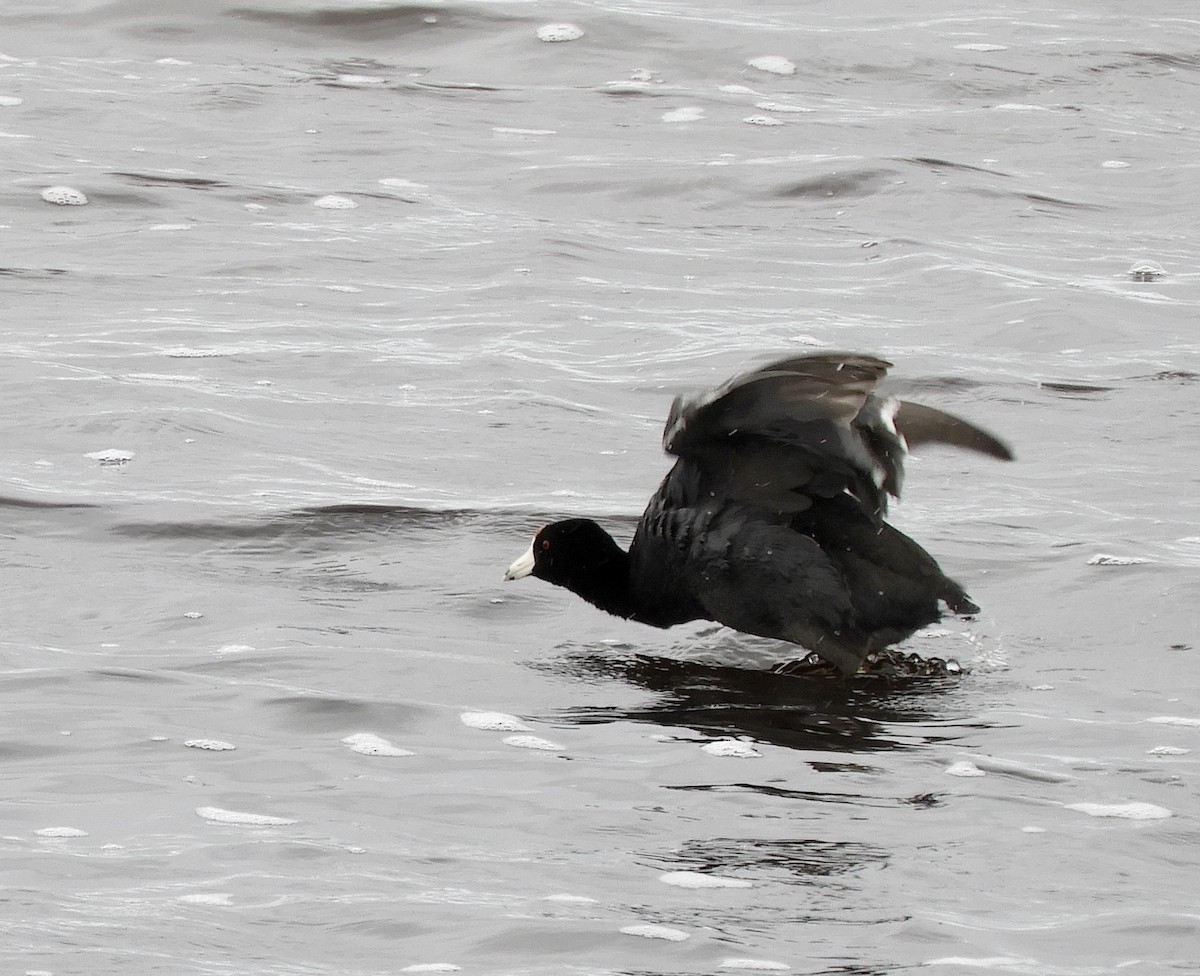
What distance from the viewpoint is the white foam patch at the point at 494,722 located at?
19.9 feet

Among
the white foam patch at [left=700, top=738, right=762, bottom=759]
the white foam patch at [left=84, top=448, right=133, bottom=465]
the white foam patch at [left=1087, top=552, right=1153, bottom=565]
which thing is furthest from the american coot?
the white foam patch at [left=84, top=448, right=133, bottom=465]

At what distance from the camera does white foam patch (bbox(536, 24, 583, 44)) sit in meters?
16.2

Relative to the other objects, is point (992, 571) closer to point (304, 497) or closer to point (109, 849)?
point (304, 497)

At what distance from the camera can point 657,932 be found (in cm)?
450

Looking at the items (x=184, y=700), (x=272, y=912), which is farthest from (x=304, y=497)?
(x=272, y=912)

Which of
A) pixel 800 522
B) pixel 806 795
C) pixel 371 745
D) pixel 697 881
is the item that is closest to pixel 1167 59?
pixel 800 522

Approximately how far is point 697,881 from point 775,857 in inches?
10.4

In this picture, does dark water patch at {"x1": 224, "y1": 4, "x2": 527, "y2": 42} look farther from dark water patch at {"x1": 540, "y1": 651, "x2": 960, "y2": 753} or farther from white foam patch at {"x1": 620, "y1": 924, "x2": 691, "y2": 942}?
white foam patch at {"x1": 620, "y1": 924, "x2": 691, "y2": 942}

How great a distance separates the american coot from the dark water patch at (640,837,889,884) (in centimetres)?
164

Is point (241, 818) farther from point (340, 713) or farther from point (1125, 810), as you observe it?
point (1125, 810)

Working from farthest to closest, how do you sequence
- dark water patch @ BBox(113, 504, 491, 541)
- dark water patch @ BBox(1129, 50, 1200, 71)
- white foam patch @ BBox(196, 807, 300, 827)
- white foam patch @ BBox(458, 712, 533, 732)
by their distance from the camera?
dark water patch @ BBox(1129, 50, 1200, 71) < dark water patch @ BBox(113, 504, 491, 541) < white foam patch @ BBox(458, 712, 533, 732) < white foam patch @ BBox(196, 807, 300, 827)

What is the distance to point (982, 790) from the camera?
18.1 ft

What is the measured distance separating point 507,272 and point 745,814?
21.4 ft

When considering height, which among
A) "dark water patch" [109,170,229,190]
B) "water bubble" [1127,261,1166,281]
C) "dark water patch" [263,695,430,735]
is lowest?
"dark water patch" [263,695,430,735]
